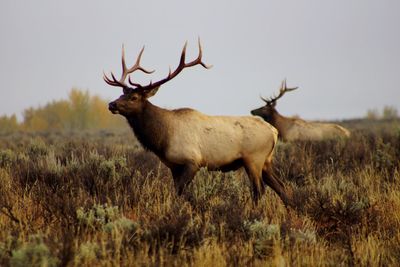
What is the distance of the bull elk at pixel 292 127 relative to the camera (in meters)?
15.6

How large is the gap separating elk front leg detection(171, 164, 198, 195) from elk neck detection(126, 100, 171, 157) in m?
0.31

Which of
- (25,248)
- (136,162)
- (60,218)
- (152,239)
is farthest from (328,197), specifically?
(136,162)

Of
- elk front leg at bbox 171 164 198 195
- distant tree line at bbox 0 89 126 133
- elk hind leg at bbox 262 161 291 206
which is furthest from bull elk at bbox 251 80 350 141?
distant tree line at bbox 0 89 126 133

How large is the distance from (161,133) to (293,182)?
106 inches

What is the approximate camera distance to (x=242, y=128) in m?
7.51

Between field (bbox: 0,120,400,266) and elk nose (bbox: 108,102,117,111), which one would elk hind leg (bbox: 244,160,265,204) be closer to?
field (bbox: 0,120,400,266)

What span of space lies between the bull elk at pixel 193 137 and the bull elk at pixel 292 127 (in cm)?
816

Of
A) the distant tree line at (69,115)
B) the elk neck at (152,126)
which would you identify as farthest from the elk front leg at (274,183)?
the distant tree line at (69,115)

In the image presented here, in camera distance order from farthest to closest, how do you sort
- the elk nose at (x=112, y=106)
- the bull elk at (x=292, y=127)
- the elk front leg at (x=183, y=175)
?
1. the bull elk at (x=292, y=127)
2. the elk nose at (x=112, y=106)
3. the elk front leg at (x=183, y=175)

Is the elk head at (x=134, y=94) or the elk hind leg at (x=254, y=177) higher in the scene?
the elk head at (x=134, y=94)

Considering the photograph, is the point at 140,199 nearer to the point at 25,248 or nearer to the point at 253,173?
the point at 253,173

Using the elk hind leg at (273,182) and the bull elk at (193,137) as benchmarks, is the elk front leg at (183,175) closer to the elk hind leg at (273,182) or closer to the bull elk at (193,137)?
the bull elk at (193,137)

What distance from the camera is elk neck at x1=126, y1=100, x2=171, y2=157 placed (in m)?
7.12

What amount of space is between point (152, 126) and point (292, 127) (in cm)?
941
